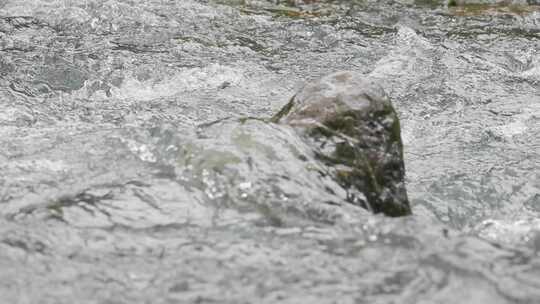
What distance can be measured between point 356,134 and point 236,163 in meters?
0.95

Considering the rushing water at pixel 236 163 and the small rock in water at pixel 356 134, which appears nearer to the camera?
the rushing water at pixel 236 163

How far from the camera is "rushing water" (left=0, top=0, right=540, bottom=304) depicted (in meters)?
3.24

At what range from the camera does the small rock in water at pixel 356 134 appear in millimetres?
4352

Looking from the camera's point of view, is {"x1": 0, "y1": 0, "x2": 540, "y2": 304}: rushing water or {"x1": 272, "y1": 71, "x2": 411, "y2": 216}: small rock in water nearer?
{"x1": 0, "y1": 0, "x2": 540, "y2": 304}: rushing water

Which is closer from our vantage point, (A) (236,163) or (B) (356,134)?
(A) (236,163)

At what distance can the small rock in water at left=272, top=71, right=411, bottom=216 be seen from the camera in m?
4.35

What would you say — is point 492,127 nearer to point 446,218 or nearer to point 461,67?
point 461,67

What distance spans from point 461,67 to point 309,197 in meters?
4.99

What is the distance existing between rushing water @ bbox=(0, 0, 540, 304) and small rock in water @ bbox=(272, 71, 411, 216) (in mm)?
255

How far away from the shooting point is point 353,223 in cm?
372

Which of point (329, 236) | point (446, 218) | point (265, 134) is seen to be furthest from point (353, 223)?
point (446, 218)

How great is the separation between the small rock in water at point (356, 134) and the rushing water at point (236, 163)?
255 millimetres

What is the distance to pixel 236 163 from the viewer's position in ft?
13.3

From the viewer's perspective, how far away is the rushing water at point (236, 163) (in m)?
3.24
